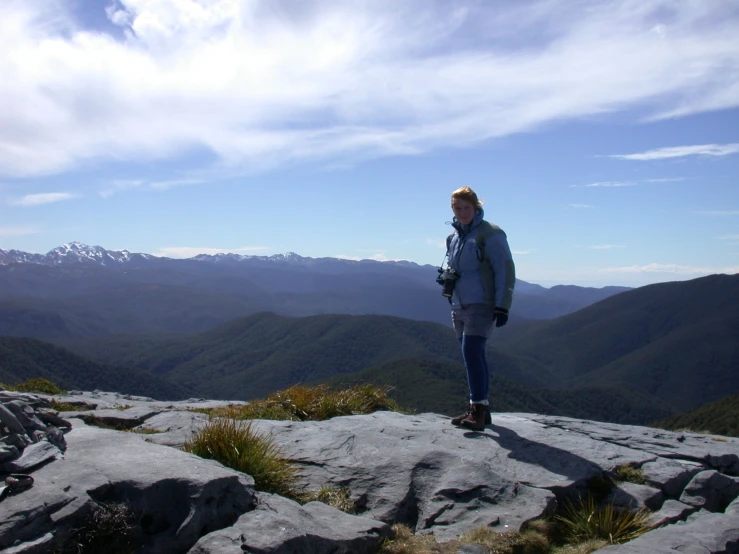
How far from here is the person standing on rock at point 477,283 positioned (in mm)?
8070

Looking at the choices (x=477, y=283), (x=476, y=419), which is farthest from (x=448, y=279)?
(x=476, y=419)

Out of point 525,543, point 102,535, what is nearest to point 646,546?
point 525,543

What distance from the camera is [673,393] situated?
7032 inches

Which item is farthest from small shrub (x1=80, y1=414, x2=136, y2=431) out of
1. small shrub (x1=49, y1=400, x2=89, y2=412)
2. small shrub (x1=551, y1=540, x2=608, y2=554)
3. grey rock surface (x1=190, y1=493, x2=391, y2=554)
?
small shrub (x1=551, y1=540, x2=608, y2=554)

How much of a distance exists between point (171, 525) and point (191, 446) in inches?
64.3

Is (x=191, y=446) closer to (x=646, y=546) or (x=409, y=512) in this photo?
(x=409, y=512)

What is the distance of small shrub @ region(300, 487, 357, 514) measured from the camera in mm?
5867

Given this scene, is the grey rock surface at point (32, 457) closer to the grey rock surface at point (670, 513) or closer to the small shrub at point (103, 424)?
the small shrub at point (103, 424)

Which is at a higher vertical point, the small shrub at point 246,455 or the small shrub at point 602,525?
the small shrub at point 246,455

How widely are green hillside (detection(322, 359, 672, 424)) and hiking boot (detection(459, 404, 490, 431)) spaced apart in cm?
6015

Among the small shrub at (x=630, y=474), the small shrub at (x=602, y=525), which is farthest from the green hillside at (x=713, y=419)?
the small shrub at (x=602, y=525)

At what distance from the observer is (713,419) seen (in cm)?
4259

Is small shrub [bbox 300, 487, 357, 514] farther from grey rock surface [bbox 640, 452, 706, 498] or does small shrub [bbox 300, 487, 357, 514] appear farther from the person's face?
the person's face

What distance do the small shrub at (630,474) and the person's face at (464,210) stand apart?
12.3 ft
